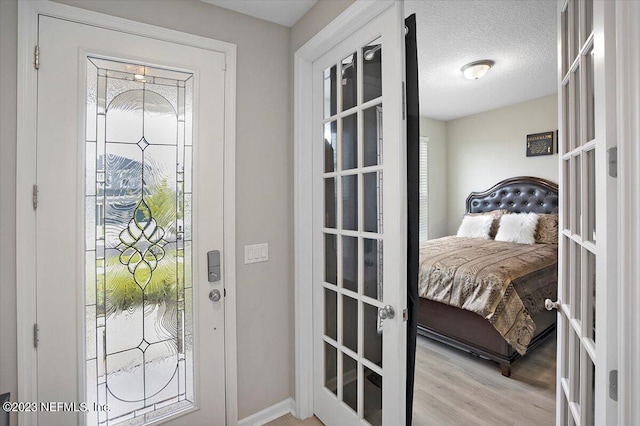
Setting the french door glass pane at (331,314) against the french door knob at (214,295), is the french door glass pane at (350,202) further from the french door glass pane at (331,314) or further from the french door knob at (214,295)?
the french door knob at (214,295)

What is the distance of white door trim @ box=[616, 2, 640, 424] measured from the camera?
2.28ft

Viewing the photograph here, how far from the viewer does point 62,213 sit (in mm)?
1486

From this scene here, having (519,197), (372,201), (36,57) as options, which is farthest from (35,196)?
(519,197)

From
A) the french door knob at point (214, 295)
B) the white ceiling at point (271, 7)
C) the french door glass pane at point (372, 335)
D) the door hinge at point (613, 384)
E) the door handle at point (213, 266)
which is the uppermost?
the white ceiling at point (271, 7)

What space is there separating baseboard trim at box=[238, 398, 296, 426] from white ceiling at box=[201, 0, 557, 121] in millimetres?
2518

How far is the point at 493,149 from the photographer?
197 inches

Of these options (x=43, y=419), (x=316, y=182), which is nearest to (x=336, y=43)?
(x=316, y=182)

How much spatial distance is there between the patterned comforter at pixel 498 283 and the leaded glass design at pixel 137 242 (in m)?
2.15

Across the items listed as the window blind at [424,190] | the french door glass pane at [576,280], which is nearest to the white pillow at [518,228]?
the window blind at [424,190]

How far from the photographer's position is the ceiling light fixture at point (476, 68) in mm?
3105

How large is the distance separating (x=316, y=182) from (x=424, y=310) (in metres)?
1.91

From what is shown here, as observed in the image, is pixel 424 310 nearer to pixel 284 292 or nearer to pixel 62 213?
pixel 284 292

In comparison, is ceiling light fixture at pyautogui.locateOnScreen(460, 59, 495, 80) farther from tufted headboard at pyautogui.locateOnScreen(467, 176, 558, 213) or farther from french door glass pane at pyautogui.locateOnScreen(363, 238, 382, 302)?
french door glass pane at pyautogui.locateOnScreen(363, 238, 382, 302)

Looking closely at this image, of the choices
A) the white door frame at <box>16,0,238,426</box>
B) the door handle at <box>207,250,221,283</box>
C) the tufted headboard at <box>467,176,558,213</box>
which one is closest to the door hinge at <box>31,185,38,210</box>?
the white door frame at <box>16,0,238,426</box>
